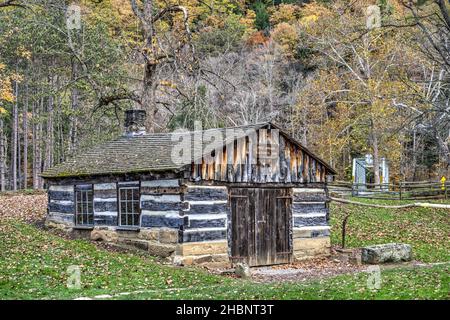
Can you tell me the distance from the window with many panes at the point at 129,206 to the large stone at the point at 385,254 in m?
7.93

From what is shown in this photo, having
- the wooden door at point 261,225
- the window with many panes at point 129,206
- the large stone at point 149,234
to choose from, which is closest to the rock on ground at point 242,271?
the wooden door at point 261,225

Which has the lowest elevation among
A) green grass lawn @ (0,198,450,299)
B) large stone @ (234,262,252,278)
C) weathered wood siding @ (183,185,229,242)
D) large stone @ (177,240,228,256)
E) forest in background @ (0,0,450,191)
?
large stone @ (234,262,252,278)

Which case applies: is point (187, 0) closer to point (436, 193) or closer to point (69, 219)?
point (69, 219)

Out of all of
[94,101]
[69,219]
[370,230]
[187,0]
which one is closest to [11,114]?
[94,101]

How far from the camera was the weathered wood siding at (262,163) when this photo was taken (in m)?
20.2

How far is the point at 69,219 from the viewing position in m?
25.1

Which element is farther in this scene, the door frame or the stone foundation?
the stone foundation

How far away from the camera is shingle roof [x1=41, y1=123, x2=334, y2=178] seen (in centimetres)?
2089

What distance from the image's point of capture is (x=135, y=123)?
26.5 m

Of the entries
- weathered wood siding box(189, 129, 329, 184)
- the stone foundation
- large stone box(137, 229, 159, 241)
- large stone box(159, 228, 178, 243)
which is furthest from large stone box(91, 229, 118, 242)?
the stone foundation

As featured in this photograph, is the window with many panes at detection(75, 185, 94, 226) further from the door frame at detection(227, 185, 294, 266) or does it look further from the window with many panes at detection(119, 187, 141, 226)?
the door frame at detection(227, 185, 294, 266)

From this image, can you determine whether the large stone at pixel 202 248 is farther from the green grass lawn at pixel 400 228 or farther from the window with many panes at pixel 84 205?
the green grass lawn at pixel 400 228

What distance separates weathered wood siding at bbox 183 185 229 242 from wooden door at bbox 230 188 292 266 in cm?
43
